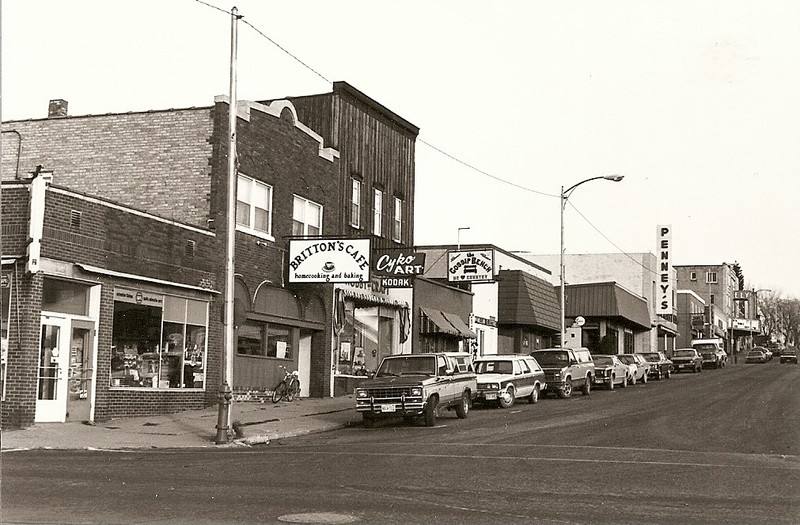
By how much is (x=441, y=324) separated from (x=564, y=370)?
6306 mm

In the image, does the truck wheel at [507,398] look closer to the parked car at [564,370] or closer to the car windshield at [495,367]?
the car windshield at [495,367]

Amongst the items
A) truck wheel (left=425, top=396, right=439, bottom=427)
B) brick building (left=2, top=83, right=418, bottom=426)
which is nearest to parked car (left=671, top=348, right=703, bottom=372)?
brick building (left=2, top=83, right=418, bottom=426)

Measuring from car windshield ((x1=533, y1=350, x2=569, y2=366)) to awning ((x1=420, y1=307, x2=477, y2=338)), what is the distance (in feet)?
15.7

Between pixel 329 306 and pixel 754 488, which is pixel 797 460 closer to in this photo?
pixel 754 488

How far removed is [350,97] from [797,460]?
69.4 feet

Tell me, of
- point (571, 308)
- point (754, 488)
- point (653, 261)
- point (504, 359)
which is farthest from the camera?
point (653, 261)

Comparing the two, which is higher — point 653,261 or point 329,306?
point 653,261

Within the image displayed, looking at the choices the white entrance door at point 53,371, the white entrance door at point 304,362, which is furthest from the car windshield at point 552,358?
the white entrance door at point 53,371

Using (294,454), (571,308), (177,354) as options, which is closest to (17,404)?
(177,354)

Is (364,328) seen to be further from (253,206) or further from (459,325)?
(253,206)

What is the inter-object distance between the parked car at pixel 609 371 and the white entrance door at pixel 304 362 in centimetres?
1211

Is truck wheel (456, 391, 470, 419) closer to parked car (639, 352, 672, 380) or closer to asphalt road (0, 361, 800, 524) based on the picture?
asphalt road (0, 361, 800, 524)

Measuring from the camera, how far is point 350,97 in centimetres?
3183

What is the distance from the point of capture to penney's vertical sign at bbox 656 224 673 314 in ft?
248
